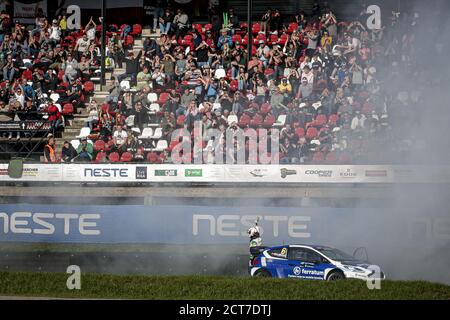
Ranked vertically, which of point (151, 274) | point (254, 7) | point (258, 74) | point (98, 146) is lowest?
point (151, 274)

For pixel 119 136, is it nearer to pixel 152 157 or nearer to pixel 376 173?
pixel 152 157

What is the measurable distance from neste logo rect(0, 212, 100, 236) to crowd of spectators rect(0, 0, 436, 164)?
8.54 ft

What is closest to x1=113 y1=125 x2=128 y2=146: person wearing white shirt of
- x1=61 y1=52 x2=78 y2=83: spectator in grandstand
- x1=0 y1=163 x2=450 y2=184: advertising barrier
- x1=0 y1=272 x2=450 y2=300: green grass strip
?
x1=0 y1=163 x2=450 y2=184: advertising barrier

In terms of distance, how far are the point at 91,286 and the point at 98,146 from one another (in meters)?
8.01

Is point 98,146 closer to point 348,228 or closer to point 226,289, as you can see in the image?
point 348,228

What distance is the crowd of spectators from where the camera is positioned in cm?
2103

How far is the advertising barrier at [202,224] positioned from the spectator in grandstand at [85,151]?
265 cm

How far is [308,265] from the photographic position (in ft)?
53.3

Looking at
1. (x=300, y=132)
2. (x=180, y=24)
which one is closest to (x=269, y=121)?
(x=300, y=132)

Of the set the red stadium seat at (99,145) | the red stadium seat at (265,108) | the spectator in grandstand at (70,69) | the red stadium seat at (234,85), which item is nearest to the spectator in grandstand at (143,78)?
the spectator in grandstand at (70,69)

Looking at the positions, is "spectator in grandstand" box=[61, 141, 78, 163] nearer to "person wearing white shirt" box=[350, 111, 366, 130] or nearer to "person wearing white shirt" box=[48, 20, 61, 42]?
"person wearing white shirt" box=[48, 20, 61, 42]

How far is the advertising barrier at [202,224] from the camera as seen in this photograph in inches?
727

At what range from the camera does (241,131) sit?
21281 mm
